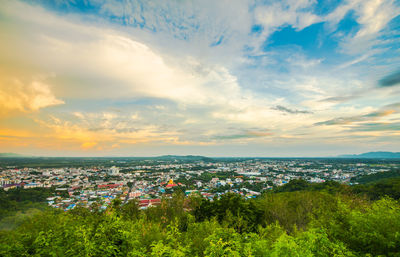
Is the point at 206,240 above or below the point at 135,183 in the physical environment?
above

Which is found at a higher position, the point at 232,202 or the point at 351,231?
the point at 351,231

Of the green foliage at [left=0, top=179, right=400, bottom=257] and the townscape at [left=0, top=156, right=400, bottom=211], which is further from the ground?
the green foliage at [left=0, top=179, right=400, bottom=257]

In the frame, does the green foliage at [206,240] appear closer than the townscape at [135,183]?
Yes

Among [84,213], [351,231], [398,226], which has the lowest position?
[84,213]

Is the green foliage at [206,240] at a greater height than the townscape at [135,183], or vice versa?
the green foliage at [206,240]

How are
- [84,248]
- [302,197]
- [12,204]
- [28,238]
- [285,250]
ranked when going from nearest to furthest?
[285,250] → [84,248] → [28,238] → [302,197] → [12,204]

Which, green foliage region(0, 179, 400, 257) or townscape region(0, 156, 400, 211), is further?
townscape region(0, 156, 400, 211)

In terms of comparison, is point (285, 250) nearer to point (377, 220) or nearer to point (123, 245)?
Result: point (123, 245)

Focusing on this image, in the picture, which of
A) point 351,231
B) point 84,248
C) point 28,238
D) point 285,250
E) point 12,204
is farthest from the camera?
point 12,204

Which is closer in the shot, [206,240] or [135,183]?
[206,240]

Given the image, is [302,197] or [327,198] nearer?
[327,198]

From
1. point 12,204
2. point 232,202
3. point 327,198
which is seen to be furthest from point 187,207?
point 12,204
